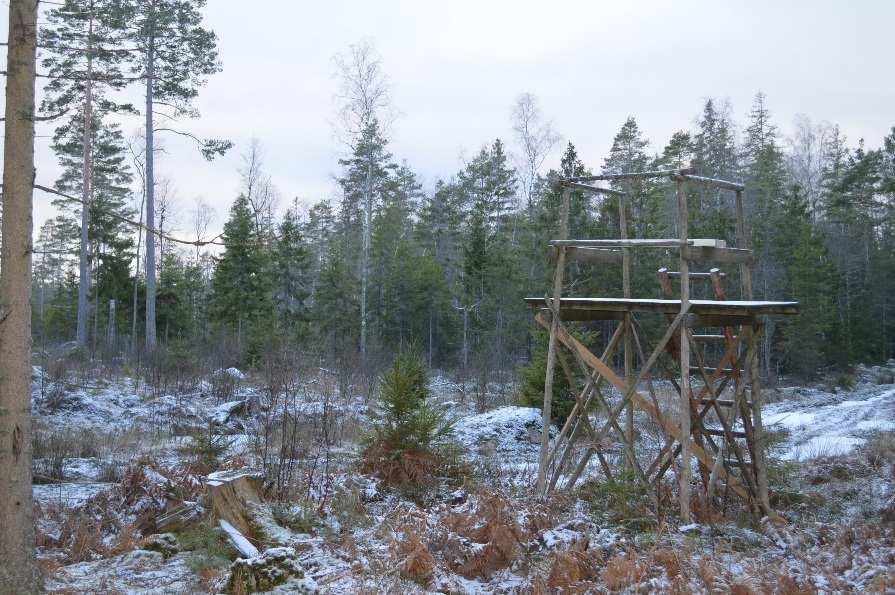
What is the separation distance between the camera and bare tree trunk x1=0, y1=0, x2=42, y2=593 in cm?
452

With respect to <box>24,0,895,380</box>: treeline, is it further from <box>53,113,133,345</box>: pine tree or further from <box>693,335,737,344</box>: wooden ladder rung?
<box>693,335,737,344</box>: wooden ladder rung

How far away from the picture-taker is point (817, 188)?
45.8 meters

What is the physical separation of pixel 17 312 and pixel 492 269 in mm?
26924

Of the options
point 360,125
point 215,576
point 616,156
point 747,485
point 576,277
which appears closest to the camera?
point 215,576

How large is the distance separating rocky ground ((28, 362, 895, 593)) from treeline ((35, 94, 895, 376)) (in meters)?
13.0

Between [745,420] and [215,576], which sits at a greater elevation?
[745,420]

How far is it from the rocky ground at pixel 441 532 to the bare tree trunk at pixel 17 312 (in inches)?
20.9

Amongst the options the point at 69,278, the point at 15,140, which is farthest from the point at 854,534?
the point at 69,278

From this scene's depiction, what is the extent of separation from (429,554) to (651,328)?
80.1ft

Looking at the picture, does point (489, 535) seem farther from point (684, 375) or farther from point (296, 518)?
point (684, 375)

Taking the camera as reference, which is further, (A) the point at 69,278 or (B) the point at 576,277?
(A) the point at 69,278

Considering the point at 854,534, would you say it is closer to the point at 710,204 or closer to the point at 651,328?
the point at 651,328

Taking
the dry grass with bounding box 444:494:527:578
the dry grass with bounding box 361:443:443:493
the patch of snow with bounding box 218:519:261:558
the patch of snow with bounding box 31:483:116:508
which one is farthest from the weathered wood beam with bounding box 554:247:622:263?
the patch of snow with bounding box 31:483:116:508

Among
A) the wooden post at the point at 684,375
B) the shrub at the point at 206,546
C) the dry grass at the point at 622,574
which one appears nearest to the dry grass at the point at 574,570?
the dry grass at the point at 622,574
